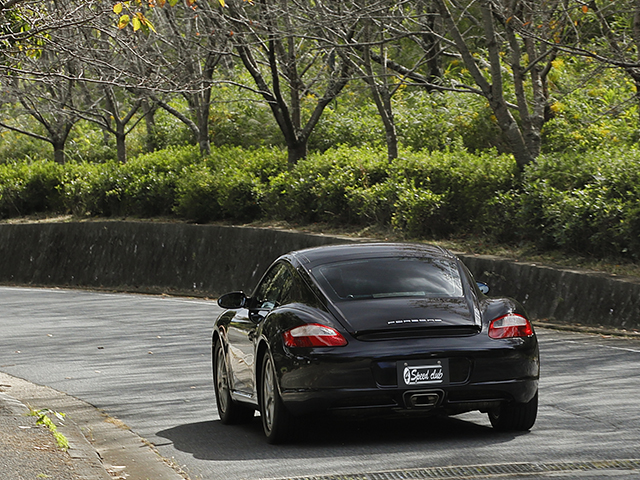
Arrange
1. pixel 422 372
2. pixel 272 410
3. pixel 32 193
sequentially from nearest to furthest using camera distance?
pixel 422 372
pixel 272 410
pixel 32 193

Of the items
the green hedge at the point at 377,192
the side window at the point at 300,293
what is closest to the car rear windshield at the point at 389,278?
the side window at the point at 300,293

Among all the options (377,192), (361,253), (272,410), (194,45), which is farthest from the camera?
(194,45)

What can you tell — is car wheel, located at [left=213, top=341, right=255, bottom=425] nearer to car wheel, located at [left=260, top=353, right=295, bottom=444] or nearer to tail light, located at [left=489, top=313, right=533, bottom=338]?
car wheel, located at [left=260, top=353, right=295, bottom=444]

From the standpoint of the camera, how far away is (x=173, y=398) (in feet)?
34.0

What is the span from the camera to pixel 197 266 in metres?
25.0

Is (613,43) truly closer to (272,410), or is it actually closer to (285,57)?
(285,57)

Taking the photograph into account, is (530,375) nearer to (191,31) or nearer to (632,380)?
(632,380)

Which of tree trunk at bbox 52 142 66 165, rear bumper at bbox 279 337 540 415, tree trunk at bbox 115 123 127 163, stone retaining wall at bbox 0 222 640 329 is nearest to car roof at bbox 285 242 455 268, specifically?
rear bumper at bbox 279 337 540 415

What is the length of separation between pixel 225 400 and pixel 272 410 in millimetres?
1449

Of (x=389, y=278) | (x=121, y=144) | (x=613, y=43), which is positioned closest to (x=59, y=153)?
(x=121, y=144)

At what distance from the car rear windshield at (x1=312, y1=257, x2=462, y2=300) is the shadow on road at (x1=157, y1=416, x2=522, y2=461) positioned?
3.13ft

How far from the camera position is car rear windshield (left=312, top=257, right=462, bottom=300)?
765 cm

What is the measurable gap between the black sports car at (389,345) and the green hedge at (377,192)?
883 cm

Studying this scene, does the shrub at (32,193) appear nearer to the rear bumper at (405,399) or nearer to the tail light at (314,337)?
the tail light at (314,337)
